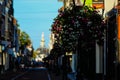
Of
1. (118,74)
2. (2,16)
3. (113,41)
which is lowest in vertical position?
(118,74)

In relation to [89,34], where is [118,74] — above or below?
below

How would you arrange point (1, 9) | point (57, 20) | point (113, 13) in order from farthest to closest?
point (1, 9), point (113, 13), point (57, 20)

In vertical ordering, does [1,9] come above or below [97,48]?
above

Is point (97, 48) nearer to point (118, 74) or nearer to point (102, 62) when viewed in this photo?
point (102, 62)

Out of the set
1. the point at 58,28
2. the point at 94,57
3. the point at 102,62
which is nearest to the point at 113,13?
the point at 58,28

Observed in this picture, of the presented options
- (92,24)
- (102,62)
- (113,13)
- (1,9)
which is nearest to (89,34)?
(92,24)

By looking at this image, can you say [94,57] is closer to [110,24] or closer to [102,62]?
[102,62]

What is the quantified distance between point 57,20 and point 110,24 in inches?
214

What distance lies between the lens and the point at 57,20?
1276 inches

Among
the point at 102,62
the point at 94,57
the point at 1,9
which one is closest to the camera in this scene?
the point at 102,62

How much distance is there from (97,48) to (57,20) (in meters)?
11.8

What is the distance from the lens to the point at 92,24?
29.9 metres

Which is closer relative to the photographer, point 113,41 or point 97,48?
point 113,41

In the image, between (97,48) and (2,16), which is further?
(2,16)
